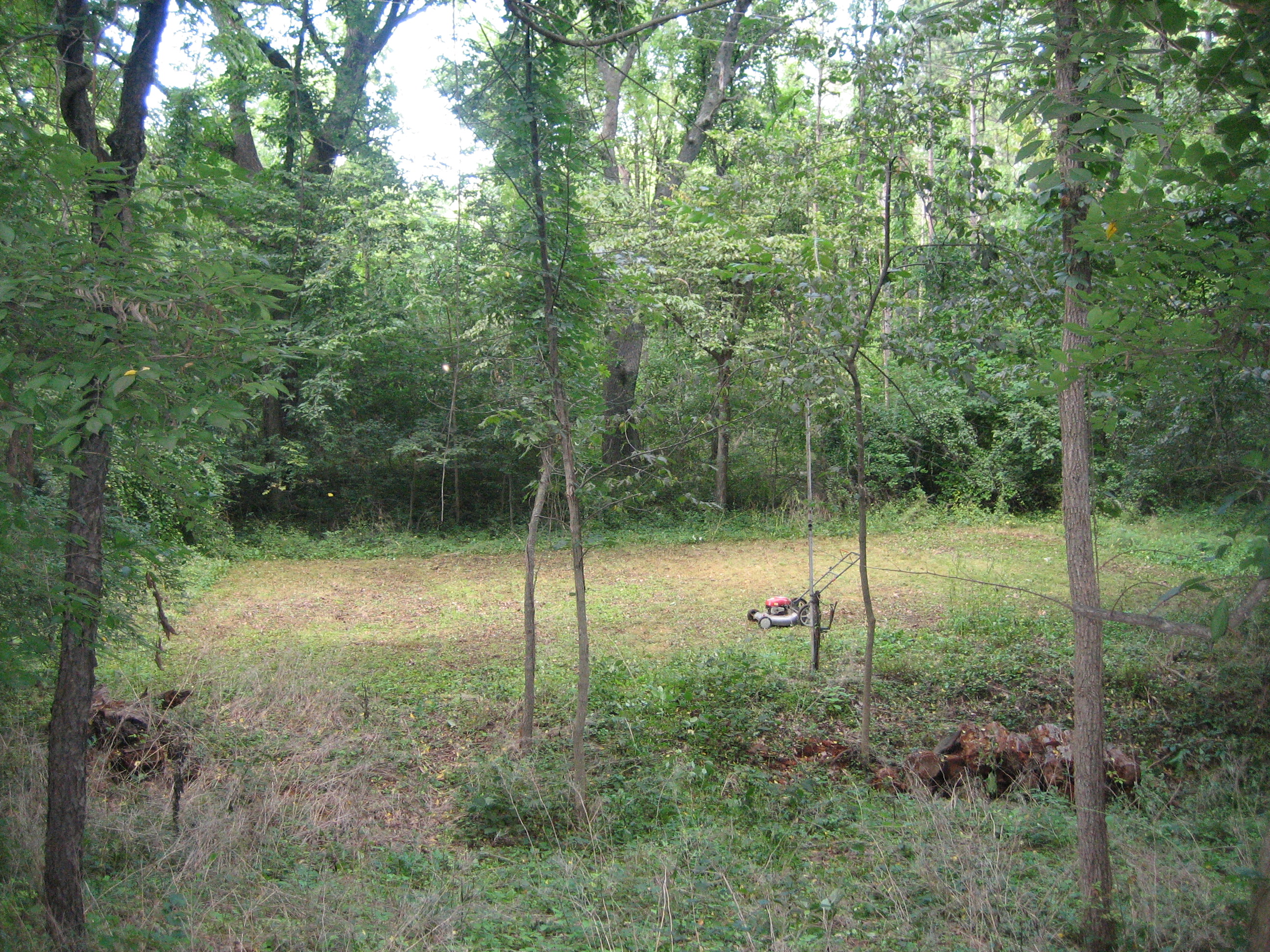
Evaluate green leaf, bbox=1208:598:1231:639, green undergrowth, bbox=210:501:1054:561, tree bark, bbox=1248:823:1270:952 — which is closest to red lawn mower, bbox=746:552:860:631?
green undergrowth, bbox=210:501:1054:561

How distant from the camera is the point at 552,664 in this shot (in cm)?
744

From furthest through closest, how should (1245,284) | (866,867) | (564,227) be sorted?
(564,227), (866,867), (1245,284)

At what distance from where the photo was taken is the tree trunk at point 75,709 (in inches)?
125

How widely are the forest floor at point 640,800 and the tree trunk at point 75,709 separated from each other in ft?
0.55

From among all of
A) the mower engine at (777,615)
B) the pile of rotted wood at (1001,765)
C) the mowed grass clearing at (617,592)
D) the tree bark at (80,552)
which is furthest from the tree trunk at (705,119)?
the tree bark at (80,552)

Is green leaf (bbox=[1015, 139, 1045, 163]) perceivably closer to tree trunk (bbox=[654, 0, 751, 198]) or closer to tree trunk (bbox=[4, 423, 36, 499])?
tree trunk (bbox=[4, 423, 36, 499])

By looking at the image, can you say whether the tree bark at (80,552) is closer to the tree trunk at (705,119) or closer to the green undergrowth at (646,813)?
the green undergrowth at (646,813)

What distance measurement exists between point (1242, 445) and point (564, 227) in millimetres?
4237

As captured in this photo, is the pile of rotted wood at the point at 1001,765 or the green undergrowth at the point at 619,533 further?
the green undergrowth at the point at 619,533

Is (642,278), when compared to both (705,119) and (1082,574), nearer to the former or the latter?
(1082,574)

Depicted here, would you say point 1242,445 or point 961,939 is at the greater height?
point 1242,445

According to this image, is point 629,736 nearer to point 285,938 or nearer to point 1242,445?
point 285,938

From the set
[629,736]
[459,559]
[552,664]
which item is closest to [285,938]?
[629,736]

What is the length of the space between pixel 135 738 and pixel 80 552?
90.9 inches
